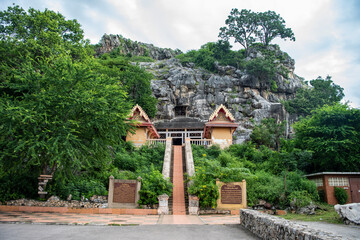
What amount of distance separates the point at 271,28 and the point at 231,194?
56.1 meters

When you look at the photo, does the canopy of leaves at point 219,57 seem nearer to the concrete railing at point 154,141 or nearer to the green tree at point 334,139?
the concrete railing at point 154,141

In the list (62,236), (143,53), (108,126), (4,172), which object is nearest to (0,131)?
(4,172)

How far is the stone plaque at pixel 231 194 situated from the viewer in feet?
44.9

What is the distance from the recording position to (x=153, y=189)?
44.5ft

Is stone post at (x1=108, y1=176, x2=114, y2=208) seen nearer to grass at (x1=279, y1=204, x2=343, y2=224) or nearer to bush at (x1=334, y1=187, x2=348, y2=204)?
grass at (x1=279, y1=204, x2=343, y2=224)

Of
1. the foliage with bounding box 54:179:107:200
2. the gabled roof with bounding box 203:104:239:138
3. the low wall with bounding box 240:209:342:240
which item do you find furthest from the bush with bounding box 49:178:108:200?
the gabled roof with bounding box 203:104:239:138

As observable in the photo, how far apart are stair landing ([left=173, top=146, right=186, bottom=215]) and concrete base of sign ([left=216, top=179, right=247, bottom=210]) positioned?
2.12 metres

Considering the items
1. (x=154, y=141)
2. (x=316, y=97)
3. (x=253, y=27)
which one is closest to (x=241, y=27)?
(x=253, y=27)

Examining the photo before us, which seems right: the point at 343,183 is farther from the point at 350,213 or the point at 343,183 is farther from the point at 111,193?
the point at 111,193

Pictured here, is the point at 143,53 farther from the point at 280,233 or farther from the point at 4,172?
the point at 280,233

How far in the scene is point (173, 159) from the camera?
72.4 feet

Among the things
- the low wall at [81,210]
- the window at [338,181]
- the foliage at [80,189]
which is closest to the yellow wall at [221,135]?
the window at [338,181]

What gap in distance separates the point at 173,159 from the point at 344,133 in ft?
45.0

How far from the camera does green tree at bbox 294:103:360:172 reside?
1909cm
